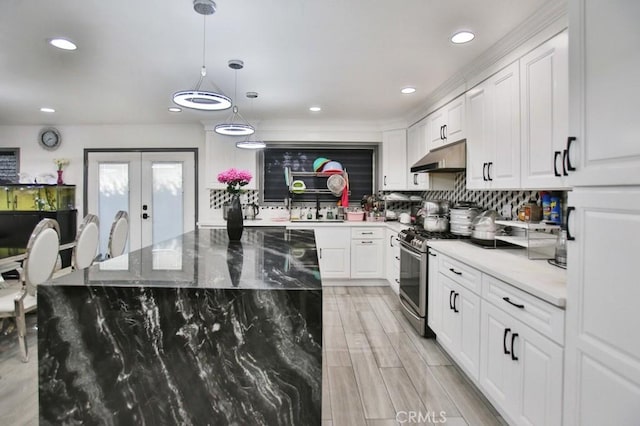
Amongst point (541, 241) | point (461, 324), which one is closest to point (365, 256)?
point (461, 324)

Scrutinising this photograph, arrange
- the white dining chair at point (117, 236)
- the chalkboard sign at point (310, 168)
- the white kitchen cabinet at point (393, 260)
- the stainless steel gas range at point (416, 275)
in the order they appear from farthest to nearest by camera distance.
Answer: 1. the chalkboard sign at point (310, 168)
2. the white kitchen cabinet at point (393, 260)
3. the white dining chair at point (117, 236)
4. the stainless steel gas range at point (416, 275)

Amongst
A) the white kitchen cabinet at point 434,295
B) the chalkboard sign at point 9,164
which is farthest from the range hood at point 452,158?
the chalkboard sign at point 9,164

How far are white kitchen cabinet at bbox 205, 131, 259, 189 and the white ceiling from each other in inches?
35.9

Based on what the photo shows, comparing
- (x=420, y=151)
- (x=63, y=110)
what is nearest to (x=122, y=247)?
(x=63, y=110)

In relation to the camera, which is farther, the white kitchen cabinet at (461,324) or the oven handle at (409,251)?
the oven handle at (409,251)

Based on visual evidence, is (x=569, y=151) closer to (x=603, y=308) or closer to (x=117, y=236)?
(x=603, y=308)

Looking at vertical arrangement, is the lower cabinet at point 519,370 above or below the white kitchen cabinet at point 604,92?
below

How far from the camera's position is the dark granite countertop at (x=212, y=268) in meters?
1.32

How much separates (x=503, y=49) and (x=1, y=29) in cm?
363

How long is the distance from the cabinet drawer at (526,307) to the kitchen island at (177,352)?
105cm

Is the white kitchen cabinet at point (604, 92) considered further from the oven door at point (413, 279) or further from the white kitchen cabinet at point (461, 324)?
the oven door at point (413, 279)

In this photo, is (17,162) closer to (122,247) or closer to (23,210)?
(23,210)

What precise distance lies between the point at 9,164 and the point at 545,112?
23.9 ft

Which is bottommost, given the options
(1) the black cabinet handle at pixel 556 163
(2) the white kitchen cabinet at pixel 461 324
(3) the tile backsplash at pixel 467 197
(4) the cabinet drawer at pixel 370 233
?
(2) the white kitchen cabinet at pixel 461 324
